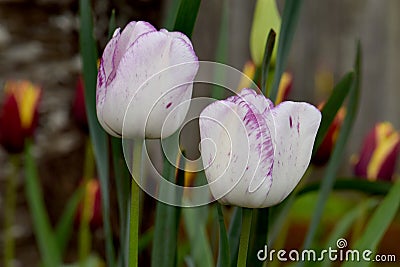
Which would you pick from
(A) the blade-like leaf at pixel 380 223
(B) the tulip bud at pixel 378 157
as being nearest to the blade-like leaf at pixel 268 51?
(A) the blade-like leaf at pixel 380 223

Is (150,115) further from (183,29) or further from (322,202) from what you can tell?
(322,202)

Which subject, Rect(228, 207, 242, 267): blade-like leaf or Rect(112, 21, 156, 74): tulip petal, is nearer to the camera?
Rect(112, 21, 156, 74): tulip petal

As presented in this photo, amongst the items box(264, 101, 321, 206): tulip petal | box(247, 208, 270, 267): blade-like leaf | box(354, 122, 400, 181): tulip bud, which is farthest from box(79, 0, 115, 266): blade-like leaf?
box(354, 122, 400, 181): tulip bud

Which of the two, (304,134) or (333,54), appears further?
(333,54)

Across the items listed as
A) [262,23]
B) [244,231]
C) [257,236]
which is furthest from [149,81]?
[262,23]

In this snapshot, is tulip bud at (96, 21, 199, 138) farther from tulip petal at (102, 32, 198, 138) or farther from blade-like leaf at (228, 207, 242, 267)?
blade-like leaf at (228, 207, 242, 267)

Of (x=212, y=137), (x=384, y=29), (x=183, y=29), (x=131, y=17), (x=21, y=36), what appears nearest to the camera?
(x=212, y=137)

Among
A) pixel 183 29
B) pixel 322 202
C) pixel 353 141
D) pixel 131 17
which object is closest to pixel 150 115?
pixel 183 29
